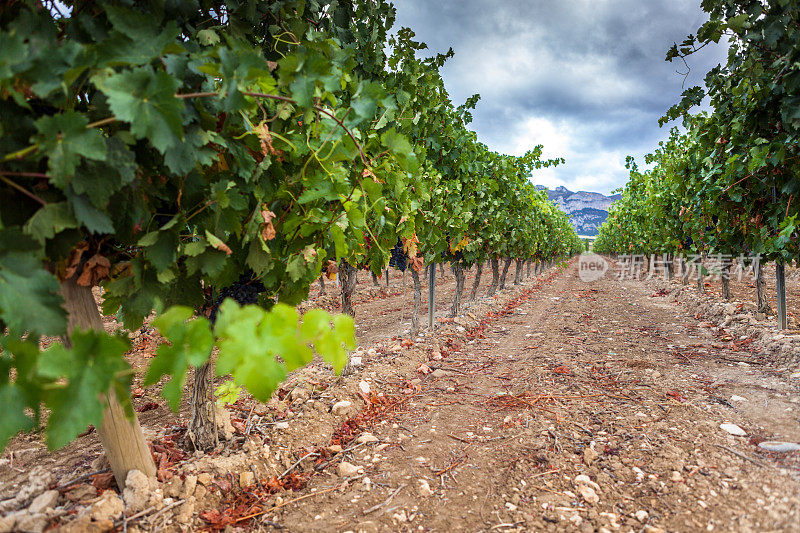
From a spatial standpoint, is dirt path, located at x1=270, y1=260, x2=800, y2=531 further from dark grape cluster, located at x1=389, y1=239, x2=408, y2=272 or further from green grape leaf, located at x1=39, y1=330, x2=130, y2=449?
dark grape cluster, located at x1=389, y1=239, x2=408, y2=272

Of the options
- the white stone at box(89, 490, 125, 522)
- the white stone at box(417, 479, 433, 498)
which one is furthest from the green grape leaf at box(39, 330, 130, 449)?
the white stone at box(417, 479, 433, 498)

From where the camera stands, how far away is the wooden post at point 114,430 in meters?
1.78

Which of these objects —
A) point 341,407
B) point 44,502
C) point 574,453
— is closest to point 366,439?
point 341,407

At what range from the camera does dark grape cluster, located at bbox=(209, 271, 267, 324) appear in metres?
2.32

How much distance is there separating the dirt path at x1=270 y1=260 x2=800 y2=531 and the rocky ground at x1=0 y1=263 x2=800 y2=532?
1 centimetres

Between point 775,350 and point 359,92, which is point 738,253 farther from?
point 359,92

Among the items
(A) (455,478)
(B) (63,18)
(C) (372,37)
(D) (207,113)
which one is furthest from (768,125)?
(B) (63,18)

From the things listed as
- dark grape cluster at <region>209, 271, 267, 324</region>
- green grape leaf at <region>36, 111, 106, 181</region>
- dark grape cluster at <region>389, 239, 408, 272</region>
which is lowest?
dark grape cluster at <region>209, 271, 267, 324</region>

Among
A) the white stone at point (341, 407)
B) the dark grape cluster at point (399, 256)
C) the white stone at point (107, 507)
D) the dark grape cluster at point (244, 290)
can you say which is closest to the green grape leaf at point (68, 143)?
the dark grape cluster at point (244, 290)

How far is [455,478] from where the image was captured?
2656 millimetres

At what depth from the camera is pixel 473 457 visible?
2932 millimetres

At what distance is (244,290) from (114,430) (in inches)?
36.9

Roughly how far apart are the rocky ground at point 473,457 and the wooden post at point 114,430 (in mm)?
93

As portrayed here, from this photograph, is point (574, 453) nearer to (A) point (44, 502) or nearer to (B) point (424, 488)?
(B) point (424, 488)
